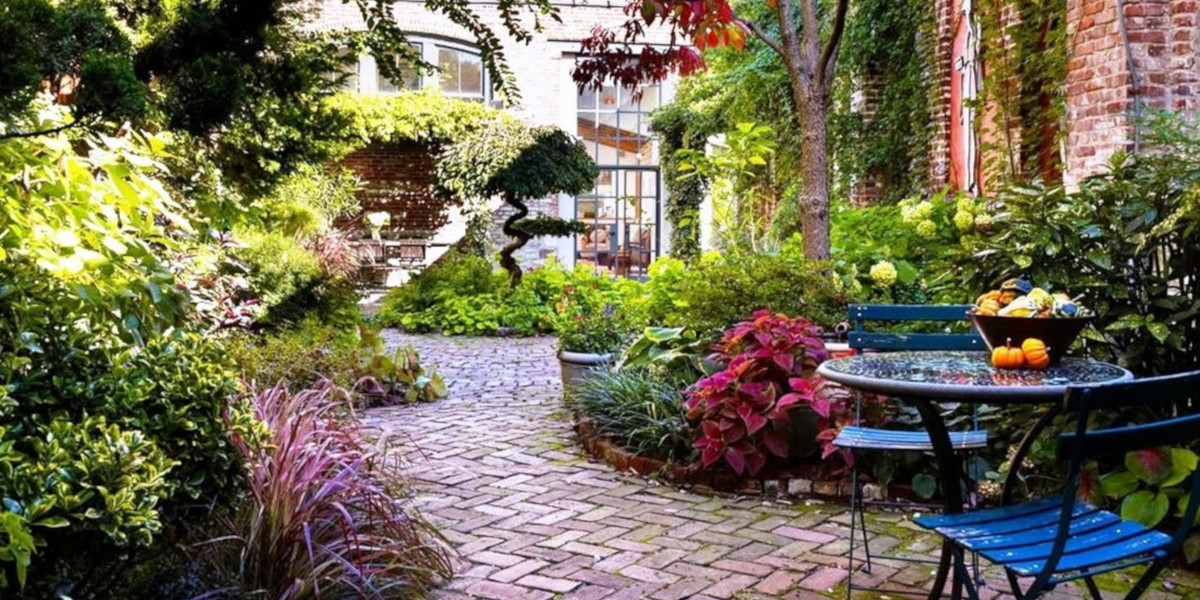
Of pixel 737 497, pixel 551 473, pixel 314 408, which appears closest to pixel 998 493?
pixel 737 497

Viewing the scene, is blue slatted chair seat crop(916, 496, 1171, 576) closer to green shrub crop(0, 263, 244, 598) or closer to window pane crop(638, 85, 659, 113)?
green shrub crop(0, 263, 244, 598)

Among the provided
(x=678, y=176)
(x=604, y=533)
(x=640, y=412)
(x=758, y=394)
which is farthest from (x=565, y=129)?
(x=604, y=533)

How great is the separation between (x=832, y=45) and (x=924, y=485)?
2585mm

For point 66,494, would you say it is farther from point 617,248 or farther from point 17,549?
point 617,248

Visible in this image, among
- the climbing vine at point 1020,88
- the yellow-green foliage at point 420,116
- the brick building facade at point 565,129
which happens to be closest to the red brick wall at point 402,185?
the brick building facade at point 565,129

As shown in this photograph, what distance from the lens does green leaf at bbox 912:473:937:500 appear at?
3973 mm

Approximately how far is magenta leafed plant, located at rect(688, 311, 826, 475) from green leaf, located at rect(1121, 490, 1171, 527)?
123cm

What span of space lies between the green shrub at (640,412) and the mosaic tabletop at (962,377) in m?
1.62

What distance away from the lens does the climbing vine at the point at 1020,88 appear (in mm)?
6535

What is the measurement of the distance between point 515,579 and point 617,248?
1519 centimetres

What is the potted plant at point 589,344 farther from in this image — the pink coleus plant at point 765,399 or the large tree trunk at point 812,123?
the pink coleus plant at point 765,399

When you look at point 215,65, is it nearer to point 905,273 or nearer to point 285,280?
point 905,273

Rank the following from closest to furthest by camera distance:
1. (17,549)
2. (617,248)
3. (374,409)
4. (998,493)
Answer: (17,549) < (998,493) < (374,409) < (617,248)

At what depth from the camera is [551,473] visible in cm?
475
